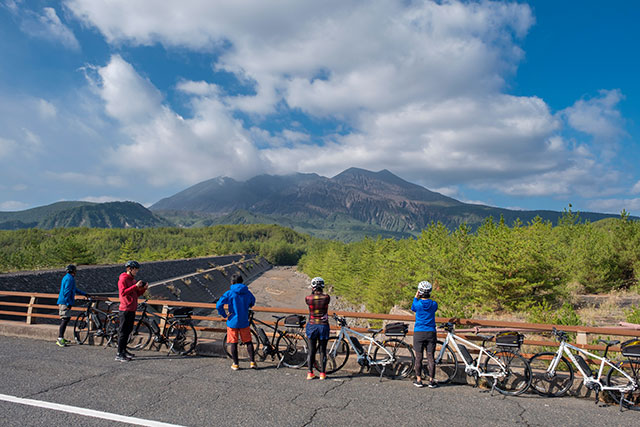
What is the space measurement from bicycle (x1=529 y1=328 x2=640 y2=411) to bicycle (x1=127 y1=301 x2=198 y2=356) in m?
7.58

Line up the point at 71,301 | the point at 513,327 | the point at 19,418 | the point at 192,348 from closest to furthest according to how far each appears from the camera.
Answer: the point at 19,418 < the point at 513,327 < the point at 192,348 < the point at 71,301

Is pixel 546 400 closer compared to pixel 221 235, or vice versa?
pixel 546 400

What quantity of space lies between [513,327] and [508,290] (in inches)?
631

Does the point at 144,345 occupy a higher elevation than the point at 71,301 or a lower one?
lower

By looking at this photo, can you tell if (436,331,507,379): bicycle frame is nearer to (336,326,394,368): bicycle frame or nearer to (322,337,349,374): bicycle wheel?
(336,326,394,368): bicycle frame

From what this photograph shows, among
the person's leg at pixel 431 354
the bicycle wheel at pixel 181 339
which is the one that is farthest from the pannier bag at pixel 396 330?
the bicycle wheel at pixel 181 339

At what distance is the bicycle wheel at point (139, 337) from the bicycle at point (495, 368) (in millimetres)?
7240

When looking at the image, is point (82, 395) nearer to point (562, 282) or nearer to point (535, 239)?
point (535, 239)

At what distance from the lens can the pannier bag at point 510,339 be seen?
6.39 meters

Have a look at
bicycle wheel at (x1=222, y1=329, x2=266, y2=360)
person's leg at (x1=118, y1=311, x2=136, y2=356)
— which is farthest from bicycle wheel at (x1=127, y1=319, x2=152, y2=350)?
bicycle wheel at (x1=222, y1=329, x2=266, y2=360)

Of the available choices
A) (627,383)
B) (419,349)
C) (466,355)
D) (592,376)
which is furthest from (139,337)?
(627,383)

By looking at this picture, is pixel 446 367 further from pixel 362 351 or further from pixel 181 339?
pixel 181 339

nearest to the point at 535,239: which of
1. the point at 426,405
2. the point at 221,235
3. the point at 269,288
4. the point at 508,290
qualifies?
the point at 508,290

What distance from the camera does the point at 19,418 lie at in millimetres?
5117
